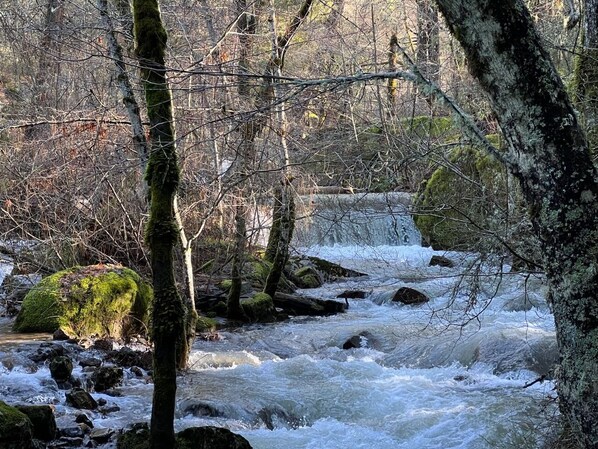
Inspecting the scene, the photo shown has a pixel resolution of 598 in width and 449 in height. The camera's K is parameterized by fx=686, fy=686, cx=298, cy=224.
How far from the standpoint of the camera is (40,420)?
5844 mm

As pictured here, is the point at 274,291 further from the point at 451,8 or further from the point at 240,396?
the point at 451,8

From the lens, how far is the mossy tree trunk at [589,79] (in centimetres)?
581

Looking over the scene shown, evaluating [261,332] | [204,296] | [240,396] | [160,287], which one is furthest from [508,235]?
[204,296]

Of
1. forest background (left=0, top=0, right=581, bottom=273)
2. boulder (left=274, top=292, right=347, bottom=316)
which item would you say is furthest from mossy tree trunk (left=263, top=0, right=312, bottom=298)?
boulder (left=274, top=292, right=347, bottom=316)

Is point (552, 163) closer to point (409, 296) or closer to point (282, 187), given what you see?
point (282, 187)

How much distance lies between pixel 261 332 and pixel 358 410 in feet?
13.5

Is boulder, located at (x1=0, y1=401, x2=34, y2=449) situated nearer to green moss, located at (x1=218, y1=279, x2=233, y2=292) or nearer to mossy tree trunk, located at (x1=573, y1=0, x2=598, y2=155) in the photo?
mossy tree trunk, located at (x1=573, y1=0, x2=598, y2=155)

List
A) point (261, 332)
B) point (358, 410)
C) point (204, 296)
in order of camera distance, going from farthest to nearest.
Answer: point (204, 296) < point (261, 332) < point (358, 410)

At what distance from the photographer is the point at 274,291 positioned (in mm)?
13086

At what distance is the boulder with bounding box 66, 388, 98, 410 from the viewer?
22.9 feet

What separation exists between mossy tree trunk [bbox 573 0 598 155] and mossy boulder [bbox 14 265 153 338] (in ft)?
22.0

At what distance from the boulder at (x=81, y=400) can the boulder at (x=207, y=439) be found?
6.44 ft

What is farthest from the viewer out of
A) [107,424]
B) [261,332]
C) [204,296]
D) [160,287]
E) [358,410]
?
[204,296]

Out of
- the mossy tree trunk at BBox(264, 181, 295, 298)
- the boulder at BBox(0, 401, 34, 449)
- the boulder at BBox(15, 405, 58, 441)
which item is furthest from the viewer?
the mossy tree trunk at BBox(264, 181, 295, 298)
